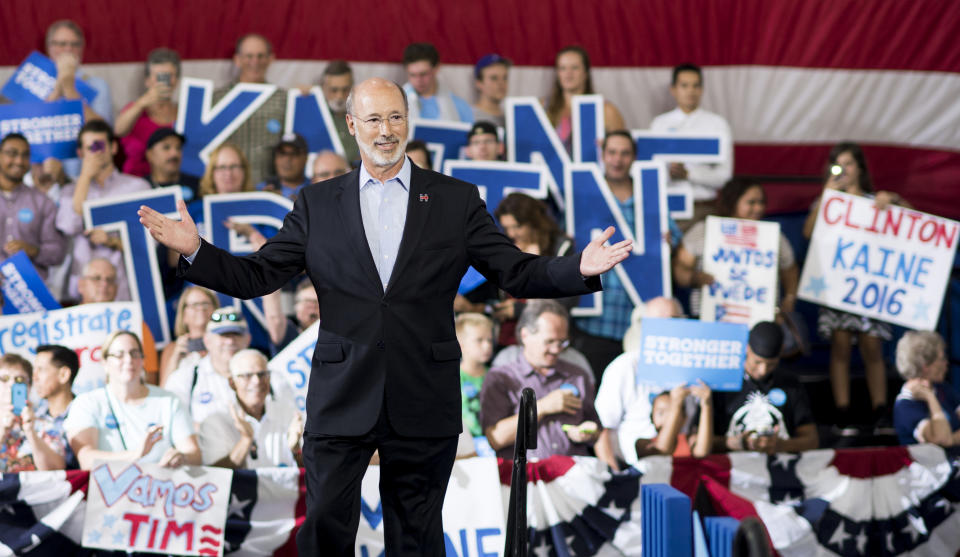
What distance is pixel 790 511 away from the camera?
4.91m

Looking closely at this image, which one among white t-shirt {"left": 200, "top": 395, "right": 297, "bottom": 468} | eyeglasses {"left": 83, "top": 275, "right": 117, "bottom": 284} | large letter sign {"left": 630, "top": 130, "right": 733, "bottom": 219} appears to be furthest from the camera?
large letter sign {"left": 630, "top": 130, "right": 733, "bottom": 219}

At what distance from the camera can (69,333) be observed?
17.9 ft

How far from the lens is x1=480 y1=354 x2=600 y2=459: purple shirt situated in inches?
202

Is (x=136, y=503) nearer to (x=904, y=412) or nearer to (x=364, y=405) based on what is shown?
(x=364, y=405)

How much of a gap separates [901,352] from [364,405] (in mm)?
3818

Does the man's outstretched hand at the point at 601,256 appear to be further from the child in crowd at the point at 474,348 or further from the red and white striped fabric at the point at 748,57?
the red and white striped fabric at the point at 748,57

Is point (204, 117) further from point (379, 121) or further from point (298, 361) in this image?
point (379, 121)

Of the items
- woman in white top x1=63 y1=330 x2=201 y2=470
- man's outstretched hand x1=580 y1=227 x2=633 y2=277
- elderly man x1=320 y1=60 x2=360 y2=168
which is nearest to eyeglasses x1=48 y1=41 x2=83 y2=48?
elderly man x1=320 y1=60 x2=360 y2=168

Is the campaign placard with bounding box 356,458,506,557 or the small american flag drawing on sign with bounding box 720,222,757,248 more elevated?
the small american flag drawing on sign with bounding box 720,222,757,248

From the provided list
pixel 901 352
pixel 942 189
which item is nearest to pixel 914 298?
pixel 901 352

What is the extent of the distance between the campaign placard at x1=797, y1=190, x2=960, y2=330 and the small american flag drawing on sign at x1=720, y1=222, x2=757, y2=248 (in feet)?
1.15

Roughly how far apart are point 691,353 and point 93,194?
3.24 meters

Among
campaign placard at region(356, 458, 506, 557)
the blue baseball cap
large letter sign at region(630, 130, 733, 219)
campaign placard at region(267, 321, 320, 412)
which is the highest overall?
the blue baseball cap

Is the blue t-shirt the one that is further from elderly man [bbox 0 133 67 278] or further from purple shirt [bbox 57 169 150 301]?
elderly man [bbox 0 133 67 278]
